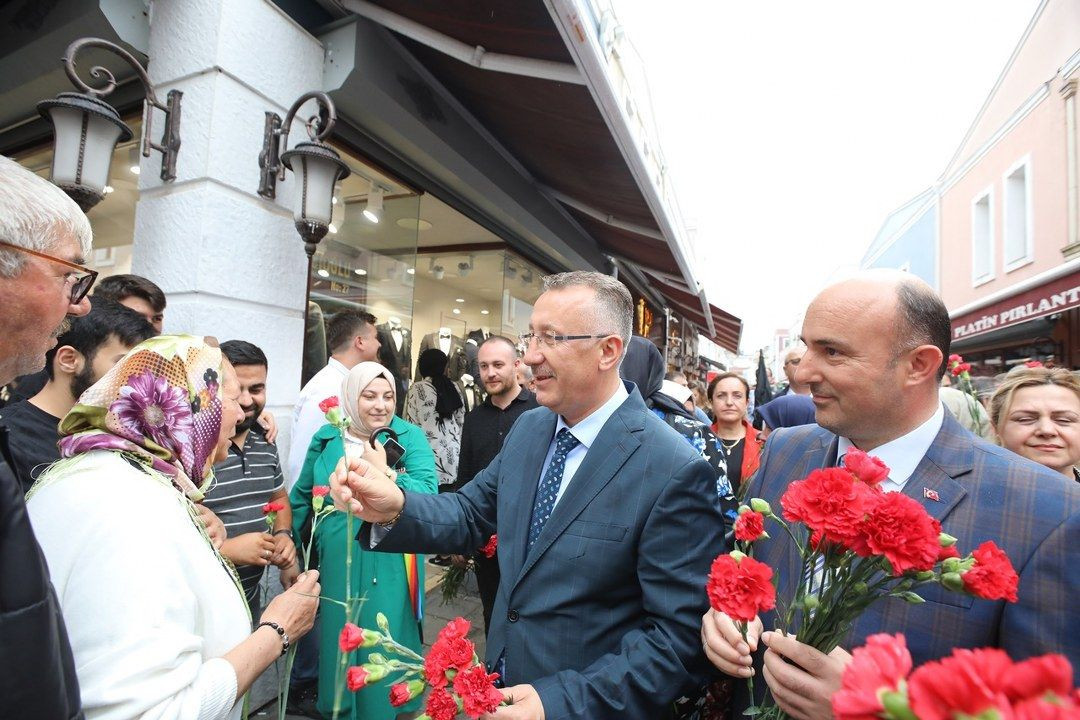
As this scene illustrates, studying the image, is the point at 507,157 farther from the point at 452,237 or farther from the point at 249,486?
the point at 249,486

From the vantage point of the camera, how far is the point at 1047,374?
219cm

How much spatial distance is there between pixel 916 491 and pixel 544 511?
0.95 metres

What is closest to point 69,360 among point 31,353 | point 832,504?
point 31,353

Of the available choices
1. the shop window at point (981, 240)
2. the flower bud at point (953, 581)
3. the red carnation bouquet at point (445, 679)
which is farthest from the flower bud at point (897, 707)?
the shop window at point (981, 240)

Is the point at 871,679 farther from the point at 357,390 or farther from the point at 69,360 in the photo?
the point at 357,390

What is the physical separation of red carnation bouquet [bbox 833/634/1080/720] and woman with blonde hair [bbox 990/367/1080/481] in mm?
2262

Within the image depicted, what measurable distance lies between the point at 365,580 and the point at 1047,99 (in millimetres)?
13729

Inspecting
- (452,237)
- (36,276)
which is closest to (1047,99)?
(452,237)

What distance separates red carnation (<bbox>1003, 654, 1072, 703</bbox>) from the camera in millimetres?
390

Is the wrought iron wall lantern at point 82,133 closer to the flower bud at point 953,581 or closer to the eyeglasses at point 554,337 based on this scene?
the eyeglasses at point 554,337

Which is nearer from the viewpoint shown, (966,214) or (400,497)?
(400,497)

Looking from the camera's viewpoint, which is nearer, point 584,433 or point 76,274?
point 76,274

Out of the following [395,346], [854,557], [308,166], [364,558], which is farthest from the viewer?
[395,346]

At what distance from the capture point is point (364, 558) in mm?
2539
